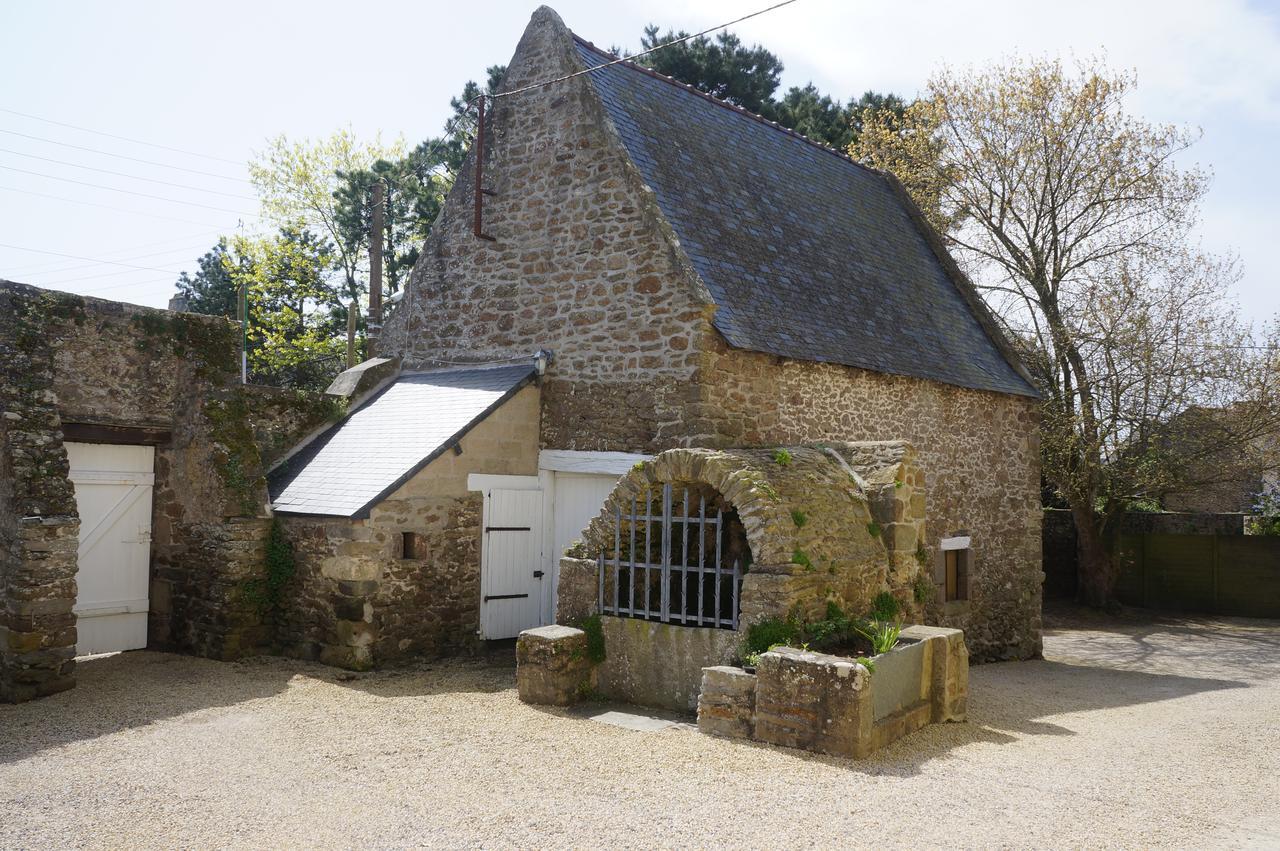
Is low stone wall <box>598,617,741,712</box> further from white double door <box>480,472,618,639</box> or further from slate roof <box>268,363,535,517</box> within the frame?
slate roof <box>268,363,535,517</box>

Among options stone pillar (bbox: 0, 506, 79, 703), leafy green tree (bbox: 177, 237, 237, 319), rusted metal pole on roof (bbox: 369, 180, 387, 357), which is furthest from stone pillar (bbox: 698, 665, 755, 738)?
leafy green tree (bbox: 177, 237, 237, 319)

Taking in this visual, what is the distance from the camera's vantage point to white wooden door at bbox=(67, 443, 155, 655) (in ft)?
32.2

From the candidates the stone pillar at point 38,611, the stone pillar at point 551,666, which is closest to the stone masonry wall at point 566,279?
the stone pillar at point 551,666

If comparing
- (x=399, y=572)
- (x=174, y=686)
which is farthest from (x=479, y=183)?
(x=174, y=686)

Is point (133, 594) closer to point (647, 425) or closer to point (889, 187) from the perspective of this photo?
point (647, 425)

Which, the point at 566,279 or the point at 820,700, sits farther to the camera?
the point at 566,279

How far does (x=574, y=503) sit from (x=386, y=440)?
2.28 metres

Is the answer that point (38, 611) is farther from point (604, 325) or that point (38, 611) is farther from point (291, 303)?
point (291, 303)

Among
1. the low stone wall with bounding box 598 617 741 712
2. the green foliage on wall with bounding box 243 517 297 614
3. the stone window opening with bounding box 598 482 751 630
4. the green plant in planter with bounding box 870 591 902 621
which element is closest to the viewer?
the low stone wall with bounding box 598 617 741 712

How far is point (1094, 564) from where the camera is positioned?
65.9ft

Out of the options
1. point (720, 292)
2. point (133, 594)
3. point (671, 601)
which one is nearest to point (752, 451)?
point (671, 601)

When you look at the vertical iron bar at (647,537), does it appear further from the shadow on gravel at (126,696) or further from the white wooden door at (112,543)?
the white wooden door at (112,543)

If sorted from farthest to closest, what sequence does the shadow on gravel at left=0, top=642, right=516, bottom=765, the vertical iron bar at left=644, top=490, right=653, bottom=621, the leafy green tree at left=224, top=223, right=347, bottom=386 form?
the leafy green tree at left=224, top=223, right=347, bottom=386 → the vertical iron bar at left=644, top=490, right=653, bottom=621 → the shadow on gravel at left=0, top=642, right=516, bottom=765

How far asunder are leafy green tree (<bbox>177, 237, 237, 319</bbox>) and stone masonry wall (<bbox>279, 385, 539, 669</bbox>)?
2263cm
